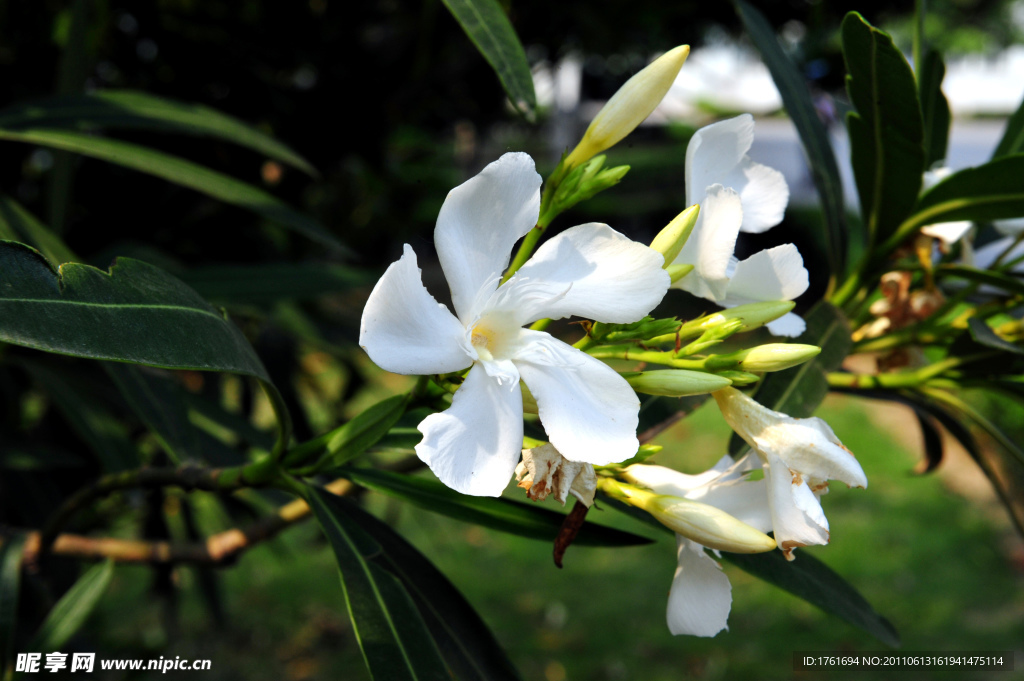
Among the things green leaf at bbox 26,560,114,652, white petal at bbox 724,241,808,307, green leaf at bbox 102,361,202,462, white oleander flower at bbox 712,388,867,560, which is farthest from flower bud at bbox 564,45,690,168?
green leaf at bbox 26,560,114,652

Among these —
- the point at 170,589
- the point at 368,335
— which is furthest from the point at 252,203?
the point at 170,589

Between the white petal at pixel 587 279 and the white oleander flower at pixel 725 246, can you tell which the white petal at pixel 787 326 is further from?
the white petal at pixel 587 279

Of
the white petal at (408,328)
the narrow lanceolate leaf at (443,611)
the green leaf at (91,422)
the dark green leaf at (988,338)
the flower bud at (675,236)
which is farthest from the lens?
the green leaf at (91,422)

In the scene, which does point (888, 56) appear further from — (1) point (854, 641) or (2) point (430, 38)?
(1) point (854, 641)

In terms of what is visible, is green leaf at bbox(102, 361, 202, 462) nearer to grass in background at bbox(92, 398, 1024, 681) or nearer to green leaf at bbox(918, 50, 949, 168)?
green leaf at bbox(918, 50, 949, 168)

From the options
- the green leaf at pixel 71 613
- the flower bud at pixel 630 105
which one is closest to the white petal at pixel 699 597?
the flower bud at pixel 630 105

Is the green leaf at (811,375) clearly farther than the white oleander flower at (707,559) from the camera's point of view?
Yes

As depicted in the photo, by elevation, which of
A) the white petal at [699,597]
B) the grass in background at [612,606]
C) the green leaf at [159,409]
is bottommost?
the grass in background at [612,606]
